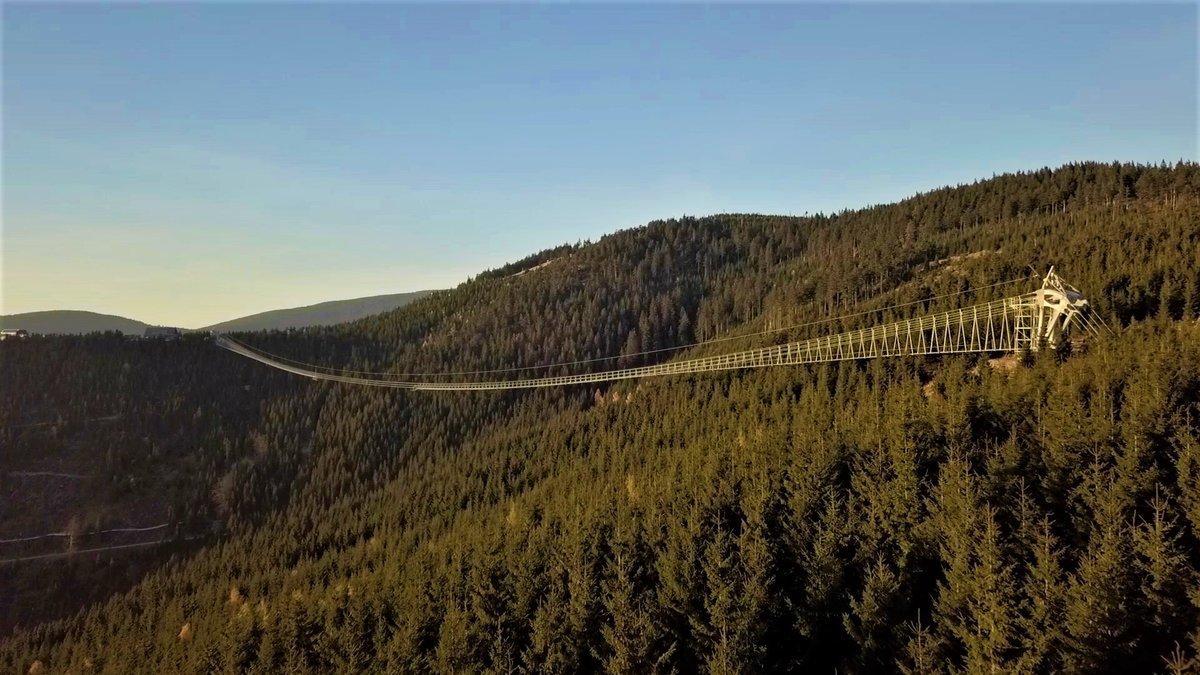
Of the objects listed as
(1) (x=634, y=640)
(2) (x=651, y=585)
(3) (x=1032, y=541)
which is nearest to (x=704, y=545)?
(2) (x=651, y=585)

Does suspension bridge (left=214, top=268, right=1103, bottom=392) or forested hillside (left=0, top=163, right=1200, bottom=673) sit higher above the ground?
suspension bridge (left=214, top=268, right=1103, bottom=392)

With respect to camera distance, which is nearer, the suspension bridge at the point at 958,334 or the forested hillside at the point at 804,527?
the forested hillside at the point at 804,527

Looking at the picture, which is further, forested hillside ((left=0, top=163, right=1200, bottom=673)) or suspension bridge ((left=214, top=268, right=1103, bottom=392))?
suspension bridge ((left=214, top=268, right=1103, bottom=392))

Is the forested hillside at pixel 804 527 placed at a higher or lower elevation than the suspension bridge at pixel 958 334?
lower

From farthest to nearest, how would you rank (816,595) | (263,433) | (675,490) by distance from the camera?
(263,433), (675,490), (816,595)

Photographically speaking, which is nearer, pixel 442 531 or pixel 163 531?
pixel 442 531

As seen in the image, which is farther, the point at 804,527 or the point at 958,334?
the point at 958,334

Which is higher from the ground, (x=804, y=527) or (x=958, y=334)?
(x=958, y=334)

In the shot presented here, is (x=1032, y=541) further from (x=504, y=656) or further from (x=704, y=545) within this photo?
(x=504, y=656)
